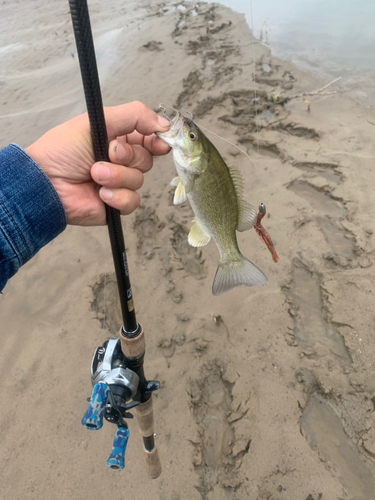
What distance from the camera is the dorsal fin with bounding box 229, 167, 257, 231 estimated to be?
186cm

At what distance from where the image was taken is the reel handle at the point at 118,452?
161cm

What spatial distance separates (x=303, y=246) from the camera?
354 centimetres

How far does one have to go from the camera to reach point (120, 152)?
1.56m

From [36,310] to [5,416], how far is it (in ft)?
3.29

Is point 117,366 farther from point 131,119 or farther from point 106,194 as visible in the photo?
point 131,119

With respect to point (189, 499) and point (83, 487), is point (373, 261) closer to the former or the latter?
point (189, 499)

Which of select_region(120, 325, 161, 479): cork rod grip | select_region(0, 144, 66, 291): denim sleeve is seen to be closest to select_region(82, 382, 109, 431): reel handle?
select_region(120, 325, 161, 479): cork rod grip

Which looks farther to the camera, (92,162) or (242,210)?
(242,210)

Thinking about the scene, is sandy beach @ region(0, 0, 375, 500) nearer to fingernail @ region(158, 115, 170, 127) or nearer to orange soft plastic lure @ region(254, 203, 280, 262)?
orange soft plastic lure @ region(254, 203, 280, 262)

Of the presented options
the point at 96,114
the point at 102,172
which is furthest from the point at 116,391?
the point at 96,114

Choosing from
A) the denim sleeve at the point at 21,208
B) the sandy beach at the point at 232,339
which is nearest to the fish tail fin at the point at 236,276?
the denim sleeve at the point at 21,208

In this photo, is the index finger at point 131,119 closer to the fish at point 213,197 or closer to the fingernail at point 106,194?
the fish at point 213,197

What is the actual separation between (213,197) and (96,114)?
0.79 m

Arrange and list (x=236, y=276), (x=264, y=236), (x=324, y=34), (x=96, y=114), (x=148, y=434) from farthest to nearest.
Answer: (x=324, y=34) → (x=148, y=434) → (x=236, y=276) → (x=264, y=236) → (x=96, y=114)
